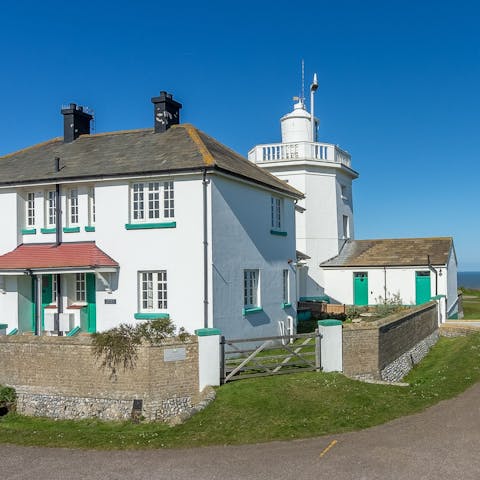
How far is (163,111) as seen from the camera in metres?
21.7

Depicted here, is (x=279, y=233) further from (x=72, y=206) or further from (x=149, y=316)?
(x=72, y=206)

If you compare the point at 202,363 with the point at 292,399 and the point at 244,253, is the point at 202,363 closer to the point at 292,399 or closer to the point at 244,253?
the point at 292,399

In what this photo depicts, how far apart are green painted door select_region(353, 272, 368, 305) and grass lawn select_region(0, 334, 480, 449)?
1548cm

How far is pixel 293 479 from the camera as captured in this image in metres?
10.2

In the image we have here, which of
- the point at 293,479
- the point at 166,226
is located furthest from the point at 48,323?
the point at 293,479

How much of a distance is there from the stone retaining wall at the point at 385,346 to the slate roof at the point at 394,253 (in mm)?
7290

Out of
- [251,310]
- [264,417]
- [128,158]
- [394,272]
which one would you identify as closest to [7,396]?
[264,417]

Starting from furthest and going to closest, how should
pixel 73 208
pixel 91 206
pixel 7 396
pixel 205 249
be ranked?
1. pixel 73 208
2. pixel 91 206
3. pixel 205 249
4. pixel 7 396

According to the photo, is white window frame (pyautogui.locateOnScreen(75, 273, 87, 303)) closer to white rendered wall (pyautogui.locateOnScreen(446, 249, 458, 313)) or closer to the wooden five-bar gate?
the wooden five-bar gate

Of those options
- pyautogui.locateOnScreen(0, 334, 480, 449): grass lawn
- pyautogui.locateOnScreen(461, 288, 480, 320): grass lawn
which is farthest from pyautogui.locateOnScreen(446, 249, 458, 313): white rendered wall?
pyautogui.locateOnScreen(0, 334, 480, 449): grass lawn

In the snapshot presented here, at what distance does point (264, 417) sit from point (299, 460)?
2.48 meters

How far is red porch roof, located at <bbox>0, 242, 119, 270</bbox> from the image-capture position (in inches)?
728

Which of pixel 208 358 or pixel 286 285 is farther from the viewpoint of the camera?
pixel 286 285

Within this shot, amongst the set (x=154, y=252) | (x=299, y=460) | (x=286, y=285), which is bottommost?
(x=299, y=460)
